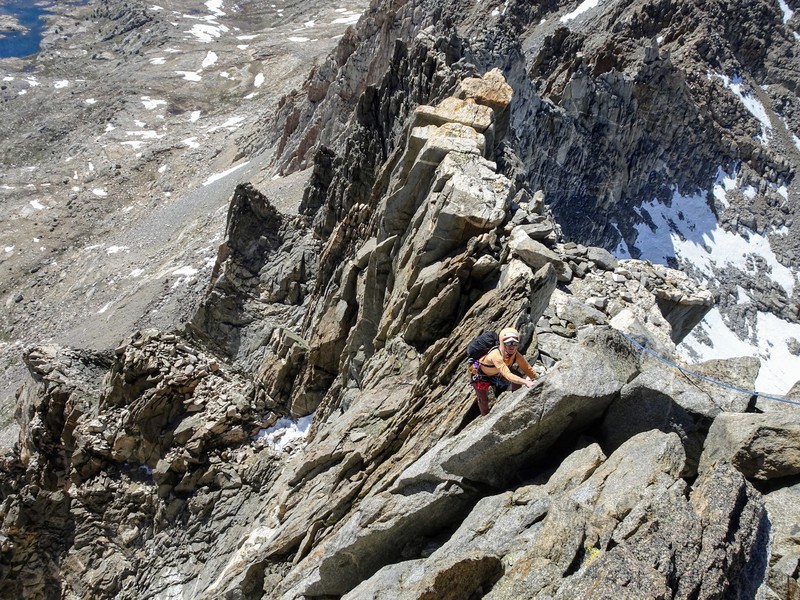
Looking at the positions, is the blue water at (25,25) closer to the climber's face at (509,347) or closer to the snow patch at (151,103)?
the snow patch at (151,103)

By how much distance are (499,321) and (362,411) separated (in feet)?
17.6

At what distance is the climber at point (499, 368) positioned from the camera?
10.1m

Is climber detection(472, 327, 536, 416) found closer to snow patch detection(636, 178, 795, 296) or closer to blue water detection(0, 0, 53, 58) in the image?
snow patch detection(636, 178, 795, 296)

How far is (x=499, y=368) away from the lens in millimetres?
10000

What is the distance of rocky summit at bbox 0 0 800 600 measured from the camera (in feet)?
24.4

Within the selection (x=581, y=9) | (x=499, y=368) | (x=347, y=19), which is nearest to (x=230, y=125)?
(x=581, y=9)

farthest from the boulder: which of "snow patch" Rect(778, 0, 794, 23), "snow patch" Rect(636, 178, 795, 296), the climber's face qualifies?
"snow patch" Rect(778, 0, 794, 23)

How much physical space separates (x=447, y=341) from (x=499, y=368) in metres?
3.95

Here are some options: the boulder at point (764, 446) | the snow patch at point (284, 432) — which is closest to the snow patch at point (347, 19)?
the snow patch at point (284, 432)

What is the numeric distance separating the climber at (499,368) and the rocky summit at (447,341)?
0.33 meters

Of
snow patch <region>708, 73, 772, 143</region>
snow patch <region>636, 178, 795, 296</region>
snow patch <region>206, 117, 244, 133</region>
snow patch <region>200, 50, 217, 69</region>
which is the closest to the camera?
snow patch <region>636, 178, 795, 296</region>

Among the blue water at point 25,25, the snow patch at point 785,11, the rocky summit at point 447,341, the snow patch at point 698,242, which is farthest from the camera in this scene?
the blue water at point 25,25

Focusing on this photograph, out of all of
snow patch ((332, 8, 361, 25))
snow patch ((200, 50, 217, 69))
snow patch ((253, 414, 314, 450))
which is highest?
snow patch ((332, 8, 361, 25))

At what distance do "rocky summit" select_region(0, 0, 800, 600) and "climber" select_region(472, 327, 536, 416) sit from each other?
330mm
